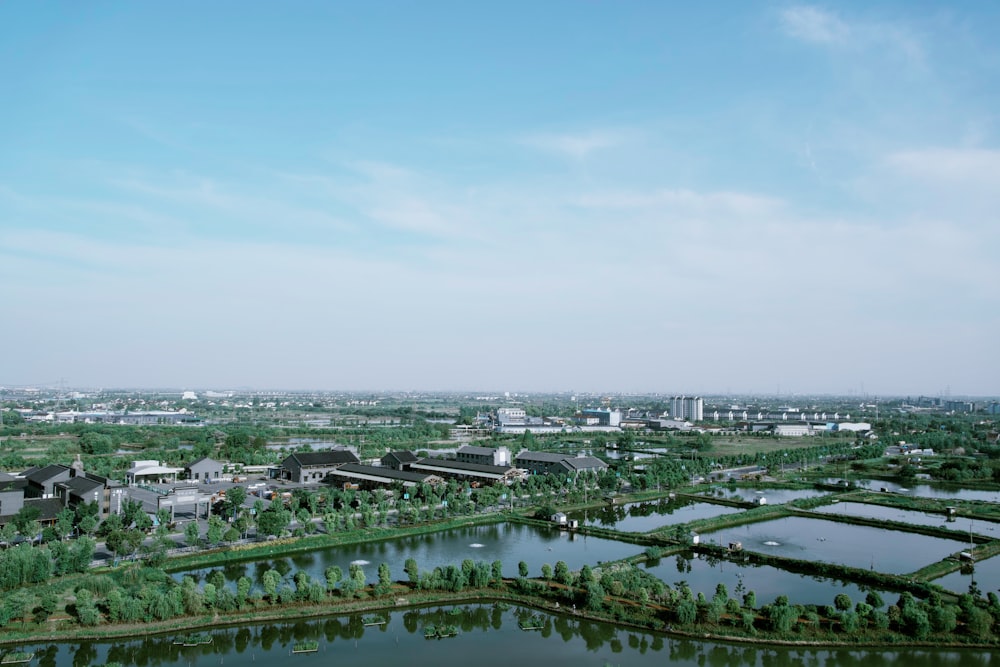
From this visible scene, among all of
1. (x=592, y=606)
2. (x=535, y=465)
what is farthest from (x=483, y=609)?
(x=535, y=465)

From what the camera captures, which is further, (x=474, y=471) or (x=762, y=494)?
(x=474, y=471)

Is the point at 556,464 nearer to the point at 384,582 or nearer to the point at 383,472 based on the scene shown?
the point at 383,472

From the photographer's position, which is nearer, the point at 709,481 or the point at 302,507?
the point at 302,507

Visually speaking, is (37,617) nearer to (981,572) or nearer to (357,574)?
(357,574)

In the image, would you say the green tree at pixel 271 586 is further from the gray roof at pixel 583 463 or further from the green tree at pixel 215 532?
the gray roof at pixel 583 463

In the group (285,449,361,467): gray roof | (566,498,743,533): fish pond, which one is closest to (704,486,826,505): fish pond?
(566,498,743,533): fish pond

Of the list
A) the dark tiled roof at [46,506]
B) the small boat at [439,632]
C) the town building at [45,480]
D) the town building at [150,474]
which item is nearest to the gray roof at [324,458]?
the town building at [150,474]

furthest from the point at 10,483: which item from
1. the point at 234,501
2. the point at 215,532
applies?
the point at 215,532
